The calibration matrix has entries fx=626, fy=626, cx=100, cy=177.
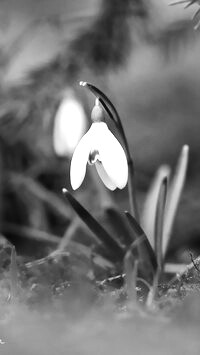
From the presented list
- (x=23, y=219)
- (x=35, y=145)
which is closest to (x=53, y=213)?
(x=23, y=219)

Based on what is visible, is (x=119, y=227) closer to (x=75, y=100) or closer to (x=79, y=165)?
(x=79, y=165)

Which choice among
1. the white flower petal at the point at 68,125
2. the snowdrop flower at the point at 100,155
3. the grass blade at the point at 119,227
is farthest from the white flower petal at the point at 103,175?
the white flower petal at the point at 68,125

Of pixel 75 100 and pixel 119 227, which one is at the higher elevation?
pixel 75 100

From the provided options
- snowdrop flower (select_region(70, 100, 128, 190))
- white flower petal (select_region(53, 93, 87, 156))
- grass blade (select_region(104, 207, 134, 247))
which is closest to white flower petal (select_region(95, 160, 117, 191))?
snowdrop flower (select_region(70, 100, 128, 190))

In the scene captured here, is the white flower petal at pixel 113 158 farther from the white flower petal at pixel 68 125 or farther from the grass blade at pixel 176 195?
the white flower petal at pixel 68 125

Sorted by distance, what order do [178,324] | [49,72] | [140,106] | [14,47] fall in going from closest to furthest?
[178,324] < [49,72] < [14,47] < [140,106]

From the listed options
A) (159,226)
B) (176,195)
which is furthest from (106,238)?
(176,195)

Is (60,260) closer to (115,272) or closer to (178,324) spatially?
(115,272)
